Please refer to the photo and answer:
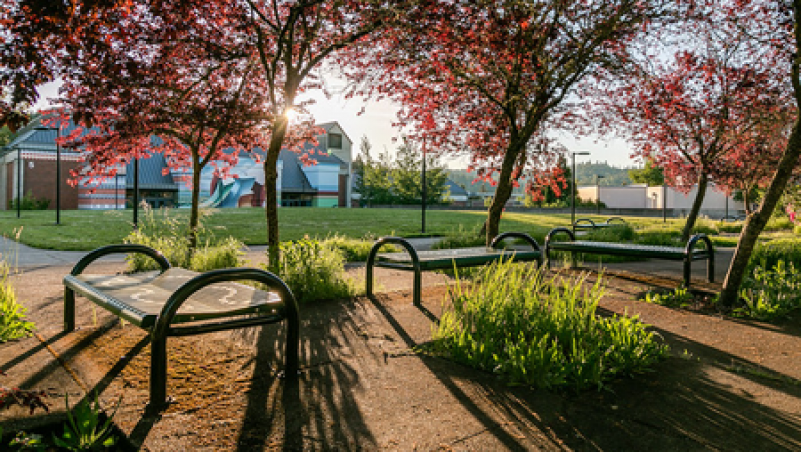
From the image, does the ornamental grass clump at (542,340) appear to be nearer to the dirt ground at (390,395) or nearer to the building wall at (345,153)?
the dirt ground at (390,395)

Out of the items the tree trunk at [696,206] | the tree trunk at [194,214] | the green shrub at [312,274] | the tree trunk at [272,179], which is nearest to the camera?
the green shrub at [312,274]

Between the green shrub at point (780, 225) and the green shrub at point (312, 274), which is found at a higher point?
the green shrub at point (780, 225)

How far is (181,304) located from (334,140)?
178 feet

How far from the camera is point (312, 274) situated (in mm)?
5320

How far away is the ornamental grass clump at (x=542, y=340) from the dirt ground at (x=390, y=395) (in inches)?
4.0

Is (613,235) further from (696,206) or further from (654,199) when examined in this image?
(654,199)

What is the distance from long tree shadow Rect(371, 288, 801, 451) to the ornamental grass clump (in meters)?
0.10

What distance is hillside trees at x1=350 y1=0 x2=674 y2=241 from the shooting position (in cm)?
602

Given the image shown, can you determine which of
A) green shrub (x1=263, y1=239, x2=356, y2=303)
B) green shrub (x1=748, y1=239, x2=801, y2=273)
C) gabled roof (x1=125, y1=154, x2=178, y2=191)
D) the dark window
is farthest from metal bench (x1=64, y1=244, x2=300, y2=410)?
the dark window

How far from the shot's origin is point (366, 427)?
236cm

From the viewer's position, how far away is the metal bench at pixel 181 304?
8.39 ft

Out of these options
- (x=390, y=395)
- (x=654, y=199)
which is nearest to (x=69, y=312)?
(x=390, y=395)

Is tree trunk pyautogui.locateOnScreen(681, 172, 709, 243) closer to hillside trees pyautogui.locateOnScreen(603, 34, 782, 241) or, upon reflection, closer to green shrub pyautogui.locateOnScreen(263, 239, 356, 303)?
hillside trees pyautogui.locateOnScreen(603, 34, 782, 241)

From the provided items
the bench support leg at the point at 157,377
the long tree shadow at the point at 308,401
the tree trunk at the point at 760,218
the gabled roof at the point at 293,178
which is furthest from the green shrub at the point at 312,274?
the gabled roof at the point at 293,178
